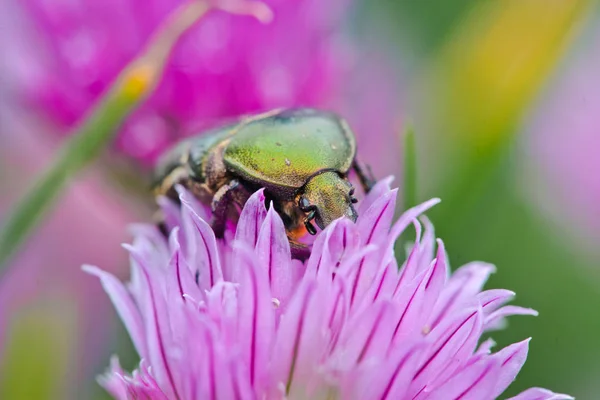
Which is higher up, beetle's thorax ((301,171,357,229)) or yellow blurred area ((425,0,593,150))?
yellow blurred area ((425,0,593,150))

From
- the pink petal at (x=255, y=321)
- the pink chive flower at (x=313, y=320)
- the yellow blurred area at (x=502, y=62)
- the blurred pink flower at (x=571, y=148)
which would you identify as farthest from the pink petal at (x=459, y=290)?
the blurred pink flower at (x=571, y=148)

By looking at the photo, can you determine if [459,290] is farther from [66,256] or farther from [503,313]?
[66,256]

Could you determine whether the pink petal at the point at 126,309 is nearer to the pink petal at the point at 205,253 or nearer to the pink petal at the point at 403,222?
the pink petal at the point at 205,253

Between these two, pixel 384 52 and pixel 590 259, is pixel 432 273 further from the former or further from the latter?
pixel 384 52

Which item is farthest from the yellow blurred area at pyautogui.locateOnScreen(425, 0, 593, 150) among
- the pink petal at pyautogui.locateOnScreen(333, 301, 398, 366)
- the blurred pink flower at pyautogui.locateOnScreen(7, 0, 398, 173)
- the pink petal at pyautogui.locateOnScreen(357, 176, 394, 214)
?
the pink petal at pyautogui.locateOnScreen(333, 301, 398, 366)

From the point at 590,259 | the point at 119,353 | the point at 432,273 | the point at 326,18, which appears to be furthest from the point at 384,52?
the point at 432,273

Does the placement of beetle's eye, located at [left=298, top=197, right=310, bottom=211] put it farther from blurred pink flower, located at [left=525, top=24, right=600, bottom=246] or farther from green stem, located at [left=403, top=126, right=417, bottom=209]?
blurred pink flower, located at [left=525, top=24, right=600, bottom=246]
